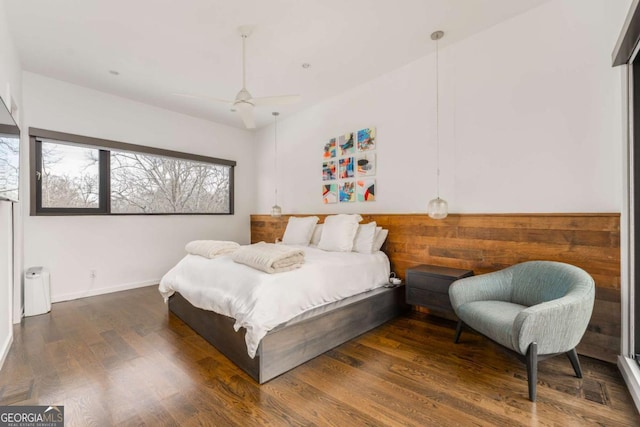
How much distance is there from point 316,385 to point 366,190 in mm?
2469

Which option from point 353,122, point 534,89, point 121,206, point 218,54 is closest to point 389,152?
point 353,122

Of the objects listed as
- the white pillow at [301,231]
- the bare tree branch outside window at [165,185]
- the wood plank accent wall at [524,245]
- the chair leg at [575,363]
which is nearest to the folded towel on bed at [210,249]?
the white pillow at [301,231]

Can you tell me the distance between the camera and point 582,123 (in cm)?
222

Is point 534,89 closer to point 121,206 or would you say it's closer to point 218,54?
point 218,54

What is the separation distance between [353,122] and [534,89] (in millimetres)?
2009

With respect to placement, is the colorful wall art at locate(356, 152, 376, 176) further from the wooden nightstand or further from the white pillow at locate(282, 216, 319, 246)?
the wooden nightstand

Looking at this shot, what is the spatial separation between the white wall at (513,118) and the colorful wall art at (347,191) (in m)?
0.13

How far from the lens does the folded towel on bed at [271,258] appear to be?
2176mm

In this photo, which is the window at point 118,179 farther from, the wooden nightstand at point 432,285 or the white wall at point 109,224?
the wooden nightstand at point 432,285

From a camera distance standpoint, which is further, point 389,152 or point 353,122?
point 353,122

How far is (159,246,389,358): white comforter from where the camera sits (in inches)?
75.8

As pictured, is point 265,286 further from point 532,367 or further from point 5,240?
point 5,240

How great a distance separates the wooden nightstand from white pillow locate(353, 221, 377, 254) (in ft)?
1.84

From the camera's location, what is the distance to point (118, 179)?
4.10 m
